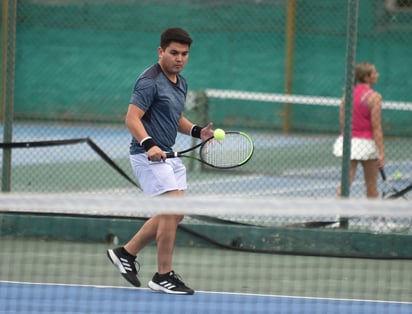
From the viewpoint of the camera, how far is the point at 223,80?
15625 mm

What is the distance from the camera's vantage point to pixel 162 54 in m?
6.73

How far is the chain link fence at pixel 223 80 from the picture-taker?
11656 millimetres

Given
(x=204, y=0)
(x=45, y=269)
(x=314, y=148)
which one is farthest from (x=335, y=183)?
(x=45, y=269)

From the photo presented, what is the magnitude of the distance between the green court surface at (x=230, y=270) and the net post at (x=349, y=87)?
0.62m

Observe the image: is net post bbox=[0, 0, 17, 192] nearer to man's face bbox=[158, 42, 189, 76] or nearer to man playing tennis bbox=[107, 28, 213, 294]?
man playing tennis bbox=[107, 28, 213, 294]

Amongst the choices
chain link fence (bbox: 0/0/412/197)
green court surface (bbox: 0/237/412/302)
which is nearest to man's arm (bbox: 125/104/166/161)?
green court surface (bbox: 0/237/412/302)

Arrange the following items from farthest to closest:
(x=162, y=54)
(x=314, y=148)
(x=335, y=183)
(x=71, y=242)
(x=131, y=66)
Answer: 1. (x=131, y=66)
2. (x=314, y=148)
3. (x=335, y=183)
4. (x=71, y=242)
5. (x=162, y=54)

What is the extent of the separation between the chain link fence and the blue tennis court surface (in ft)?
11.9

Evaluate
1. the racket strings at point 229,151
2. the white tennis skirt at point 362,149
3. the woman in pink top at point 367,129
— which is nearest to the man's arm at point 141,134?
the racket strings at point 229,151

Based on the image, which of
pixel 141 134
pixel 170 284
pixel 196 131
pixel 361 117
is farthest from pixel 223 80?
pixel 141 134

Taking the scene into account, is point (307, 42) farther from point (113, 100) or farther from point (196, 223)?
point (196, 223)

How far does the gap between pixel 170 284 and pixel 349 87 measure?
7.62 feet

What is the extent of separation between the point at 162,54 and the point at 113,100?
749 cm

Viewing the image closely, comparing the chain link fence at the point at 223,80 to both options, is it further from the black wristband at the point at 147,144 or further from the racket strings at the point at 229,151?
the black wristband at the point at 147,144
